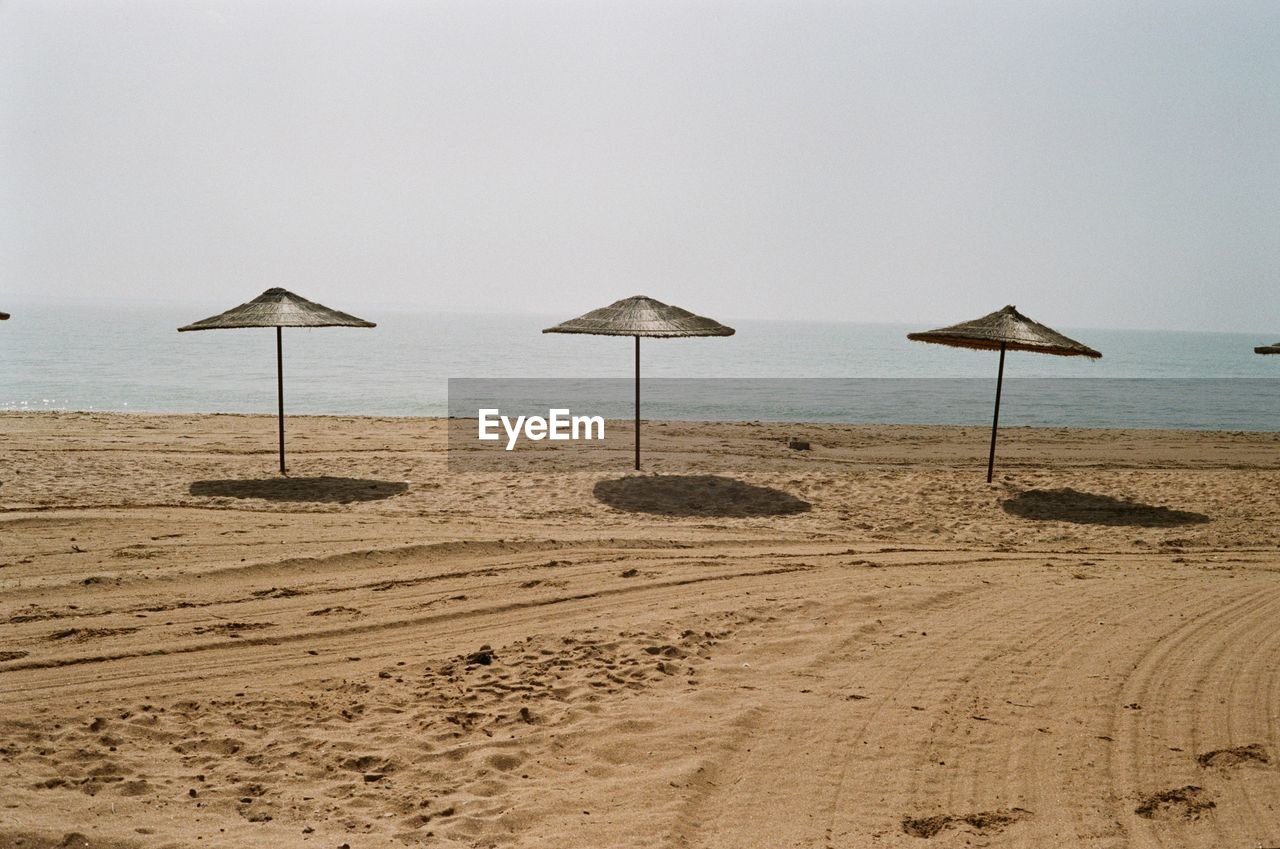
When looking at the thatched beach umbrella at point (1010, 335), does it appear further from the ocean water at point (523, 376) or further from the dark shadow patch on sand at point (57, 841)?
the ocean water at point (523, 376)

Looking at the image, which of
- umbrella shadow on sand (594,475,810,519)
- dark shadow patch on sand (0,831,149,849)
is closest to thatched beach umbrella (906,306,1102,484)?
umbrella shadow on sand (594,475,810,519)

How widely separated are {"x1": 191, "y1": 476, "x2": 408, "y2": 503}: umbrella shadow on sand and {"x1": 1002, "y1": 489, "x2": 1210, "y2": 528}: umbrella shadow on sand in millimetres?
7218

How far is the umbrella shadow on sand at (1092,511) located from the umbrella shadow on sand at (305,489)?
722cm

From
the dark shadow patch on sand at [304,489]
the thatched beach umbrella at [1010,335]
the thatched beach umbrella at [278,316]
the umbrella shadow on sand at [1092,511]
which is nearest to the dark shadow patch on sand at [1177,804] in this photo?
the umbrella shadow on sand at [1092,511]

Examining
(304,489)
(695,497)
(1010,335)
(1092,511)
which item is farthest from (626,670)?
(1010,335)

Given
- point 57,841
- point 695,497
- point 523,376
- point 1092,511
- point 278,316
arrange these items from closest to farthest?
point 57,841 < point 1092,511 < point 695,497 < point 278,316 < point 523,376

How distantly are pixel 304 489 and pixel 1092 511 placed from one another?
29.7ft

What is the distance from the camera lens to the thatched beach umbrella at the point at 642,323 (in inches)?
436

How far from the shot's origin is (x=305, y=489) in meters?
10.5

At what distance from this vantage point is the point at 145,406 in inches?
1056

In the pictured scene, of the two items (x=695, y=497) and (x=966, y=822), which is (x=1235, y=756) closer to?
(x=966, y=822)

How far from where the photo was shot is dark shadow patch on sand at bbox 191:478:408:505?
997cm

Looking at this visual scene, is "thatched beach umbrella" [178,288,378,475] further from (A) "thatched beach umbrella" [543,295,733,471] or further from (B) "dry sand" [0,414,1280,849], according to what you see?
(A) "thatched beach umbrella" [543,295,733,471]

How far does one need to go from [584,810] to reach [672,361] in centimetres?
5942
